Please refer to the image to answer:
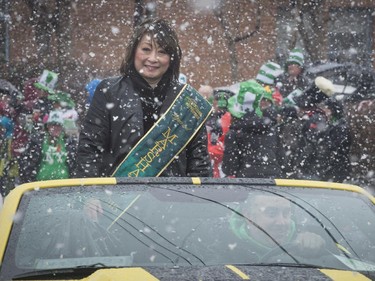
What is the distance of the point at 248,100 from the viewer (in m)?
10.3

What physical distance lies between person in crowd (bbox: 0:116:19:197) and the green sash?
6.62 m

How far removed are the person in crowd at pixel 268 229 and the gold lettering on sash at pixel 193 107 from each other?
143 cm

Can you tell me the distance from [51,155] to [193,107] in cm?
566

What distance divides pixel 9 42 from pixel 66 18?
5.29ft

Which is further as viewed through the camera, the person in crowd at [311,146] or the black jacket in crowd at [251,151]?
the person in crowd at [311,146]

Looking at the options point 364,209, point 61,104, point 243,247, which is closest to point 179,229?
point 243,247

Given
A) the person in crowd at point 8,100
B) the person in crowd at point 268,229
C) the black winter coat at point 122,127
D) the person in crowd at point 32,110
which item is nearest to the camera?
the person in crowd at point 268,229

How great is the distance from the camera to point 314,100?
11.8m

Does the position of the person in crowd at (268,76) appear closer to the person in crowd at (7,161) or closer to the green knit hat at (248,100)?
the green knit hat at (248,100)

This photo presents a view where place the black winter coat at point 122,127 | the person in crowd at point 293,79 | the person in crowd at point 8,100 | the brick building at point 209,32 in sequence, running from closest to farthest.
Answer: the black winter coat at point 122,127 < the person in crowd at point 8,100 < the person in crowd at point 293,79 < the brick building at point 209,32

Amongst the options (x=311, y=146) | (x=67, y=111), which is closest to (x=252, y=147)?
(x=311, y=146)

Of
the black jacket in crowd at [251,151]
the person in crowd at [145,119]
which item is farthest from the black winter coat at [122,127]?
the black jacket in crowd at [251,151]

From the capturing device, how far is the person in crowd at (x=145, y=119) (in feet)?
18.7

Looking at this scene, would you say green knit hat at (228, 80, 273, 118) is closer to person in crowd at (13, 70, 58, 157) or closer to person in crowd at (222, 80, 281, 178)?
person in crowd at (222, 80, 281, 178)
